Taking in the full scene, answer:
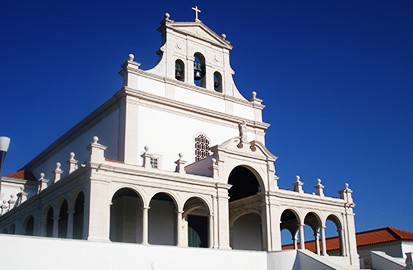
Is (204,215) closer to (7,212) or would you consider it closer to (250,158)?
(250,158)

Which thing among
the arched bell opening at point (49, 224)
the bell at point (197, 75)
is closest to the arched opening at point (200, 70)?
the bell at point (197, 75)

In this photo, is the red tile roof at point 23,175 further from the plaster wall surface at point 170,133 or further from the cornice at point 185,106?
the cornice at point 185,106

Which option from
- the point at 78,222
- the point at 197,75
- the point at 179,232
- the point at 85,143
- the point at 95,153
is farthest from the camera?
the point at 197,75

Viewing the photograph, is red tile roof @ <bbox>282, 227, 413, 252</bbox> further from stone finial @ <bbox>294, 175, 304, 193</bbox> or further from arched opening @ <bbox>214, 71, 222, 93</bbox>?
arched opening @ <bbox>214, 71, 222, 93</bbox>

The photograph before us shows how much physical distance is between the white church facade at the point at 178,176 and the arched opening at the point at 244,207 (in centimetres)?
6

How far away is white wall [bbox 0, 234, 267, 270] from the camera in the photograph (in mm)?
15680

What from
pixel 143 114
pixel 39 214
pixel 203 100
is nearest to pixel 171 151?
pixel 143 114

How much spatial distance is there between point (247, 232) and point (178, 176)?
8294mm

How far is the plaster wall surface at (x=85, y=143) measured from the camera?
87.8ft

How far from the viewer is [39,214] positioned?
24.8 metres

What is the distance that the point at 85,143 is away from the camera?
1187 inches

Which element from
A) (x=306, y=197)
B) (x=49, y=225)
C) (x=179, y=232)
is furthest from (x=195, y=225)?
(x=49, y=225)

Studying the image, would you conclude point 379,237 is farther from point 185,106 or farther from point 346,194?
point 185,106

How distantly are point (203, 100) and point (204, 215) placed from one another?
23.4 ft
